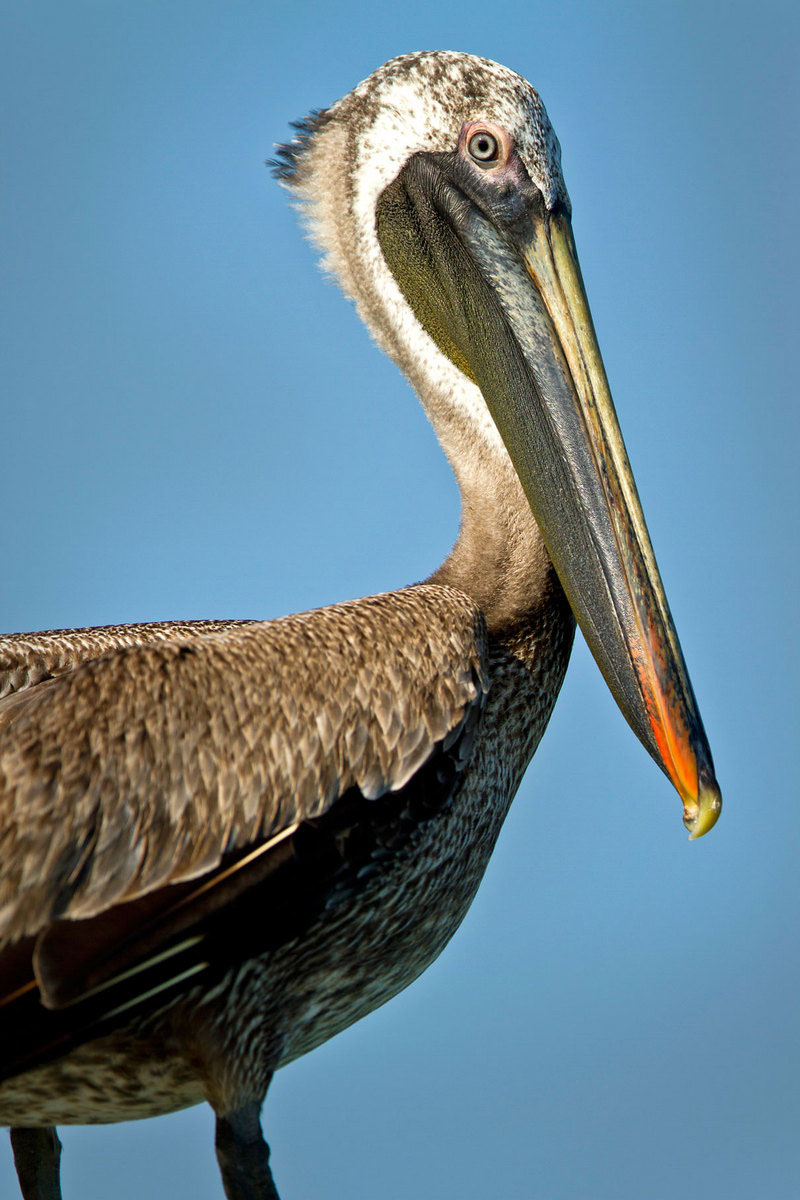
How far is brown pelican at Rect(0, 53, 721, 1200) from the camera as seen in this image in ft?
9.48

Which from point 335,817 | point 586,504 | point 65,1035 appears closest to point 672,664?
point 586,504

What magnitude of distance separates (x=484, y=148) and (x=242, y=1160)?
2684 mm

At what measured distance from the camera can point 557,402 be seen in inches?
141

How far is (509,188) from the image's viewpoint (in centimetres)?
375

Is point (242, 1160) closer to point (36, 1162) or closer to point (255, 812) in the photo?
point (255, 812)

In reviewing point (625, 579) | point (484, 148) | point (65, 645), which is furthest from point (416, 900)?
point (484, 148)

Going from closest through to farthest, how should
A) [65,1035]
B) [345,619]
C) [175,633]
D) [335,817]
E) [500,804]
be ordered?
[65,1035]
[335,817]
[345,619]
[500,804]
[175,633]

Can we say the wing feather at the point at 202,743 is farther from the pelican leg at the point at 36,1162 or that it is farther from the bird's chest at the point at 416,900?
the pelican leg at the point at 36,1162

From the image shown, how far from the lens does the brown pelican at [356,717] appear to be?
2.89 metres

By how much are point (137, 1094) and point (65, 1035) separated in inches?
18.5

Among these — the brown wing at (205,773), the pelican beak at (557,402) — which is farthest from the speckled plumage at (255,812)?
the pelican beak at (557,402)

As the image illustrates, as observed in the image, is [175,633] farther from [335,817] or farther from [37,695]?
[335,817]

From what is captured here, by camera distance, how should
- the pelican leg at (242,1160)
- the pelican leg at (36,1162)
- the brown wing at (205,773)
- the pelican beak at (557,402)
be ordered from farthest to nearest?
1. the pelican leg at (36,1162)
2. the pelican beak at (557,402)
3. the pelican leg at (242,1160)
4. the brown wing at (205,773)

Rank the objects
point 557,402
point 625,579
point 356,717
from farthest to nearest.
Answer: point 557,402
point 625,579
point 356,717
